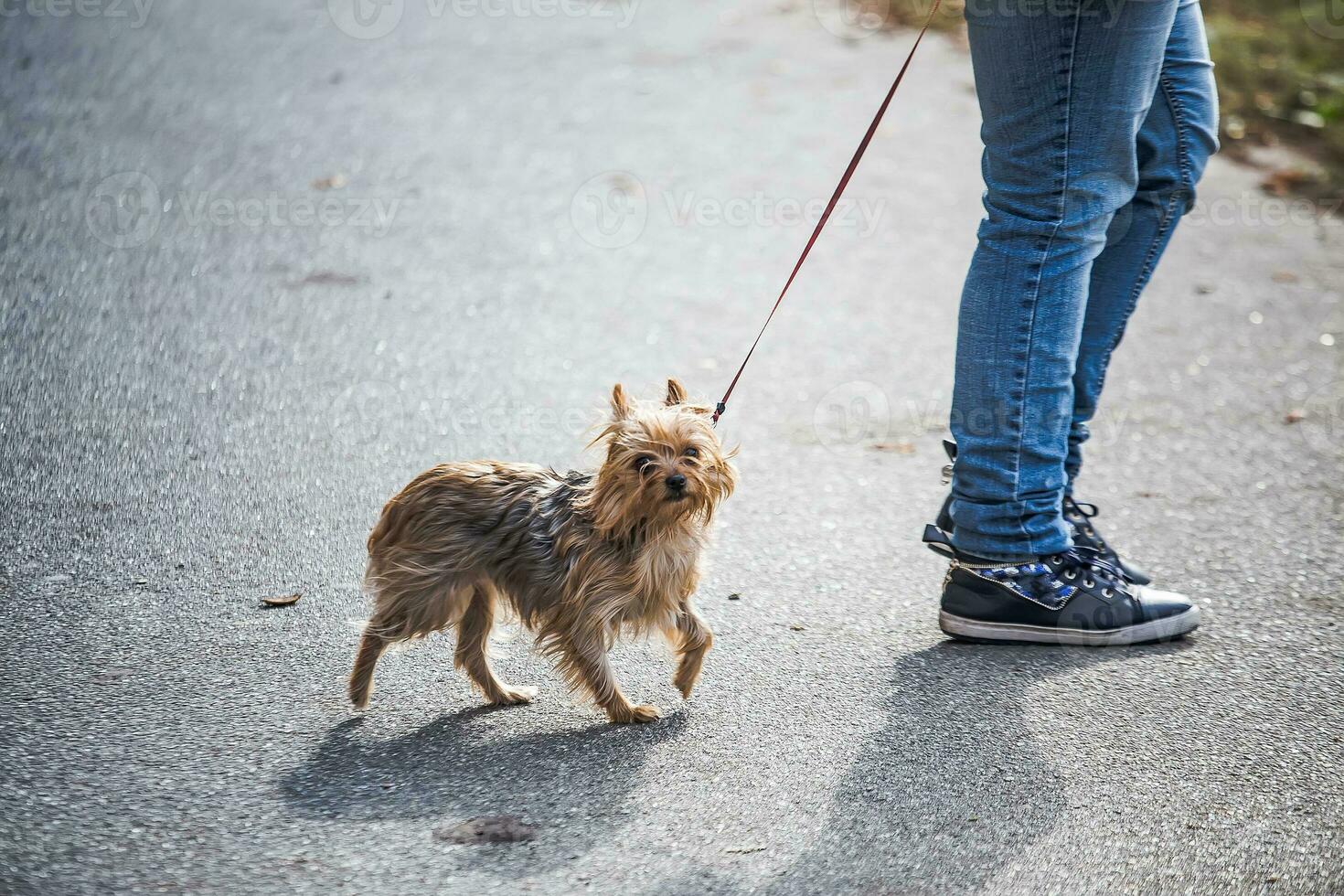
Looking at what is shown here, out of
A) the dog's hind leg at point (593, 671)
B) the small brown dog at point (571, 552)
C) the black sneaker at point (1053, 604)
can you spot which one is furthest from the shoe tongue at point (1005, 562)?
the dog's hind leg at point (593, 671)

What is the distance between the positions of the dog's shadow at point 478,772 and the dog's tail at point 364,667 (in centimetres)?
7

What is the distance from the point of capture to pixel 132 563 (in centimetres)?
360

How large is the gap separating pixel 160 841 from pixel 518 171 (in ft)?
18.0

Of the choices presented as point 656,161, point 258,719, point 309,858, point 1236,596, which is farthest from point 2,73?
point 1236,596

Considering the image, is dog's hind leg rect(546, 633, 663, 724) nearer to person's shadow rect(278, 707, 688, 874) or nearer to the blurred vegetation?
person's shadow rect(278, 707, 688, 874)

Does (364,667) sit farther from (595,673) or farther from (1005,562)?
(1005,562)

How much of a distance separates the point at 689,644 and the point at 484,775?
2.05 ft

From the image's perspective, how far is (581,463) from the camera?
14.5 ft

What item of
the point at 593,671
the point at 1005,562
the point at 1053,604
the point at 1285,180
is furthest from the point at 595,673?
the point at 1285,180

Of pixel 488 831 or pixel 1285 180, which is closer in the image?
pixel 488 831

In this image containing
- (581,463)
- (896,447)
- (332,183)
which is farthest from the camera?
(332,183)

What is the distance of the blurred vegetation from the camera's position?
27.9 feet

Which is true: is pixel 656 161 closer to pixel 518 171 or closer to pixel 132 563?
pixel 518 171

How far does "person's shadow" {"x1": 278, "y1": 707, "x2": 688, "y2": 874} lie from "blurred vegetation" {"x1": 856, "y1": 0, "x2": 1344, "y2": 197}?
6.97m
